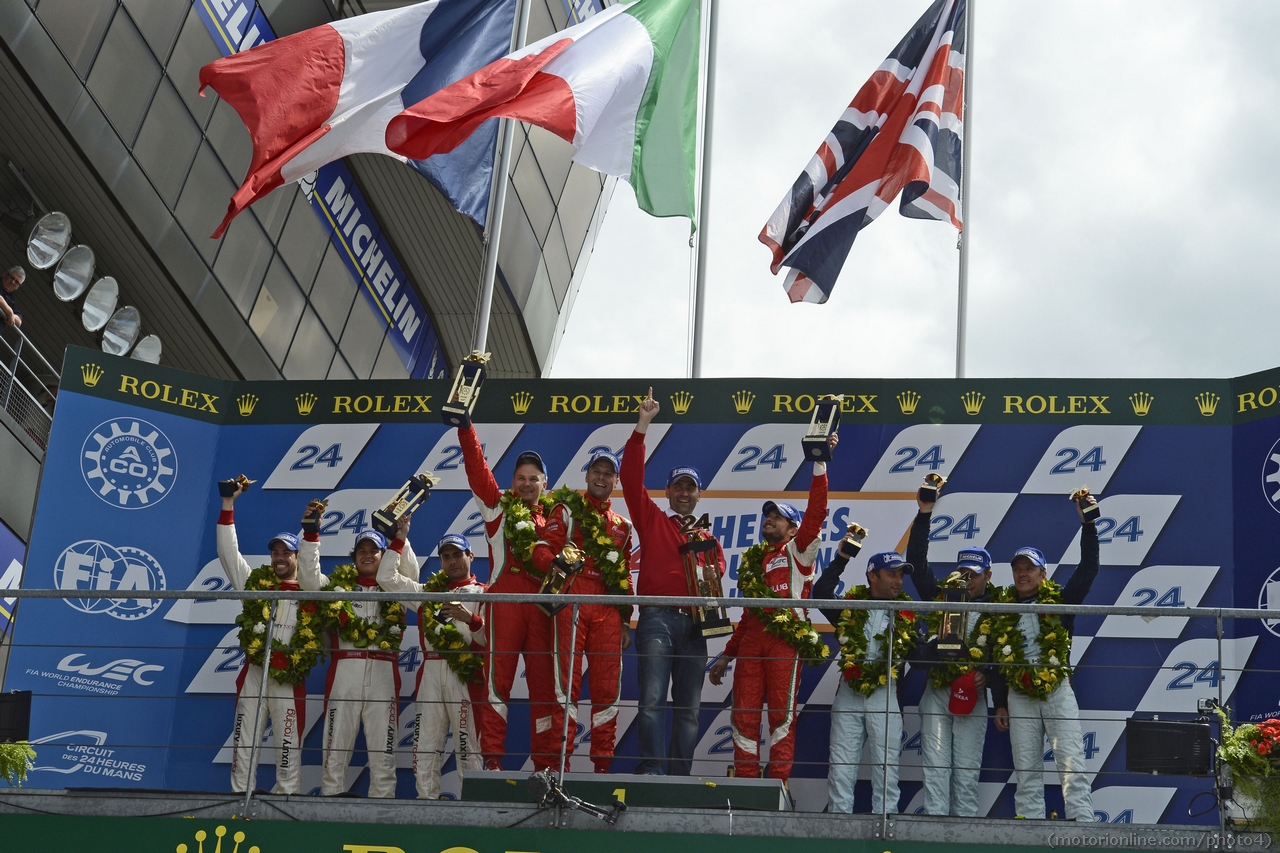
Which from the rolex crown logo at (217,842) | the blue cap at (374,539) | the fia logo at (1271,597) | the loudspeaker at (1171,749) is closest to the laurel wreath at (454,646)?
the blue cap at (374,539)

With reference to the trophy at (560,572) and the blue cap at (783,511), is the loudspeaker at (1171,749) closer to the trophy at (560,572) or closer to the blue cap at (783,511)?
the blue cap at (783,511)

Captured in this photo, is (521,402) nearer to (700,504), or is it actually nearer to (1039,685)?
(700,504)

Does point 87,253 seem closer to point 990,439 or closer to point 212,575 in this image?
point 212,575

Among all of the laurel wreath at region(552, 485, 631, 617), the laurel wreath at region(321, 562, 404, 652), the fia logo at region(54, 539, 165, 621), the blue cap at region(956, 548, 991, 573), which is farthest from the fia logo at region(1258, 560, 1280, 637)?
the fia logo at region(54, 539, 165, 621)

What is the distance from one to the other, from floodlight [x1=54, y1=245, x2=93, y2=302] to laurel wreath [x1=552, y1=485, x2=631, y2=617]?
787cm

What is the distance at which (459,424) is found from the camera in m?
9.54

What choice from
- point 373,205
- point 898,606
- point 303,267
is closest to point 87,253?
point 303,267

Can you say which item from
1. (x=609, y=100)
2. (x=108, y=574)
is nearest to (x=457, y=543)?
(x=108, y=574)

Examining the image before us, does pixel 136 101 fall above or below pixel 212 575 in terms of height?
above

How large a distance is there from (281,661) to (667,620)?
2552 millimetres

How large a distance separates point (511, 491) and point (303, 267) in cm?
938

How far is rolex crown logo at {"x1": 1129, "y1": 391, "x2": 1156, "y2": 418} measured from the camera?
10523 mm

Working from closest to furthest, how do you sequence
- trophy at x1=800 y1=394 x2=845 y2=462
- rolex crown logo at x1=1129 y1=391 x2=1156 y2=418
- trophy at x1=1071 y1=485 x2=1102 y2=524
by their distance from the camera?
trophy at x1=1071 y1=485 x2=1102 y2=524 → trophy at x1=800 y1=394 x2=845 y2=462 → rolex crown logo at x1=1129 y1=391 x2=1156 y2=418

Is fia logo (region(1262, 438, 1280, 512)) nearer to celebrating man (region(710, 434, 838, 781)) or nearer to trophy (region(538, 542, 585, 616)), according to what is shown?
celebrating man (region(710, 434, 838, 781))
